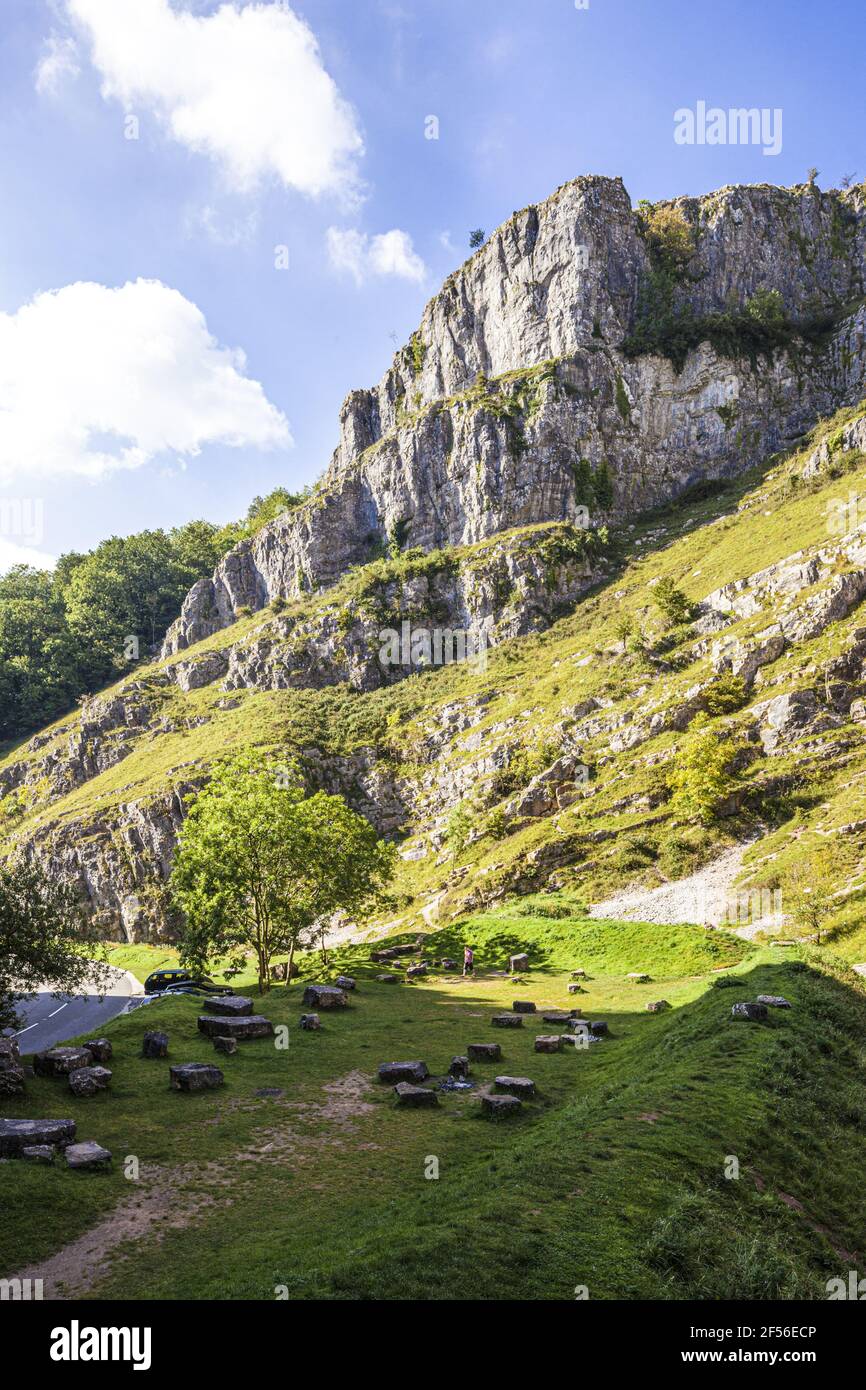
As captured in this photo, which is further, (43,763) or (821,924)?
(43,763)

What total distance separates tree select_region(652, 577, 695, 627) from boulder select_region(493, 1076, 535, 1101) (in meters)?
54.2

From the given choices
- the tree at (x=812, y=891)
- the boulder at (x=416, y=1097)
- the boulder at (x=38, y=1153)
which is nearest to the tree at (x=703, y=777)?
the tree at (x=812, y=891)

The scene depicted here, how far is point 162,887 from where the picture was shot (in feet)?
220

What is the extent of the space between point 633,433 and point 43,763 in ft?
313

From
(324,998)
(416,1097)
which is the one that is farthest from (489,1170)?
(324,998)

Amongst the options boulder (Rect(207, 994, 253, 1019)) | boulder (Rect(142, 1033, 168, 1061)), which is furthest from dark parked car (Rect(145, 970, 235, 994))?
boulder (Rect(142, 1033, 168, 1061))

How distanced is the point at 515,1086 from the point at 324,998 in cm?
1137

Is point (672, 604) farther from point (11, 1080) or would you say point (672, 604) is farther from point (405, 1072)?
point (11, 1080)

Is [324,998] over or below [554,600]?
below

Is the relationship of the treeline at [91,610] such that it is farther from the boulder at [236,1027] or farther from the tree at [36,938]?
the boulder at [236,1027]

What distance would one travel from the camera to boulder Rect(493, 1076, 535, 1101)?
16562mm

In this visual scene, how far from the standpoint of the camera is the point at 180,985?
123ft
